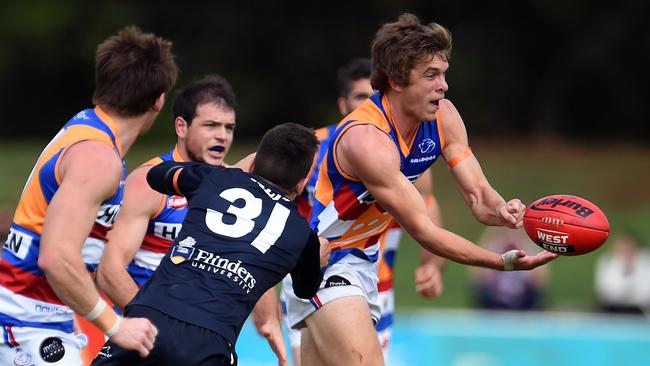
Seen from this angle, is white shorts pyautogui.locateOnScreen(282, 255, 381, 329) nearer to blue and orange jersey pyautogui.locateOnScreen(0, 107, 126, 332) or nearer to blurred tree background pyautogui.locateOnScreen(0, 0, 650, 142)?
blue and orange jersey pyautogui.locateOnScreen(0, 107, 126, 332)

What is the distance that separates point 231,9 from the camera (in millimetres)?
28875

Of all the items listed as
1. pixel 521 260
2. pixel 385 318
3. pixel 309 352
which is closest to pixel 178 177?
pixel 309 352

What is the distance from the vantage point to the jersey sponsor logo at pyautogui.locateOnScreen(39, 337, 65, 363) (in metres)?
5.54

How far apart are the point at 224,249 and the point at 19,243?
42.2 inches

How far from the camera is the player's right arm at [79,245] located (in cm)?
495

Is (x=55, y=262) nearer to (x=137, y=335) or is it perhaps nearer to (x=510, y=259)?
(x=137, y=335)

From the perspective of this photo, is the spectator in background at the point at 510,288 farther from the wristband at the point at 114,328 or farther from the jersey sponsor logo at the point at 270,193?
the wristband at the point at 114,328

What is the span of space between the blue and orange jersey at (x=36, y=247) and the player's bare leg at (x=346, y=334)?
1404 millimetres

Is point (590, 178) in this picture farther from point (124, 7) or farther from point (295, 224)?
point (295, 224)

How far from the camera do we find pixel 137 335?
16.0 feet

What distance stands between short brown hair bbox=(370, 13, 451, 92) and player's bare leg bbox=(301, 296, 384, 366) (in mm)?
1247

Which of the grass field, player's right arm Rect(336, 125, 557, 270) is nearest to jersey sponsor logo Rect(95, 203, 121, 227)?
player's right arm Rect(336, 125, 557, 270)

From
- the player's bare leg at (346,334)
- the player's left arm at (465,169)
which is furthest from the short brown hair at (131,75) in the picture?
the player's left arm at (465,169)

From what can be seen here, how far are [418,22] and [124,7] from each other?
22.2m
